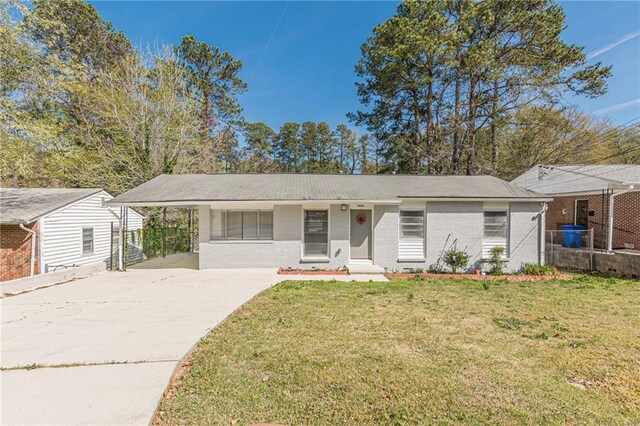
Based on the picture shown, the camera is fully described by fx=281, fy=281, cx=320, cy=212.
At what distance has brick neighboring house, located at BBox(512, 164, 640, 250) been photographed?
11.6m

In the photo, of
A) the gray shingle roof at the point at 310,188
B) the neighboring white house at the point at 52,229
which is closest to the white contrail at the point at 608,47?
the gray shingle roof at the point at 310,188

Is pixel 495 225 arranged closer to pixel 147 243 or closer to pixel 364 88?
pixel 147 243

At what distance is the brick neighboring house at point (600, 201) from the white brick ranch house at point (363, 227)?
376 centimetres

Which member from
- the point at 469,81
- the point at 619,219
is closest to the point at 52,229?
the point at 619,219

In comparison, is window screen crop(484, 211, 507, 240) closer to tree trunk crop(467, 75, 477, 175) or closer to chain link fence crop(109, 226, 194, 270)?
tree trunk crop(467, 75, 477, 175)

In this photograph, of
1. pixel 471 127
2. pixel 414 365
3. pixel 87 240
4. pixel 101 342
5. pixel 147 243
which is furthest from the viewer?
pixel 471 127

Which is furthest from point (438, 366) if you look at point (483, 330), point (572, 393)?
point (483, 330)

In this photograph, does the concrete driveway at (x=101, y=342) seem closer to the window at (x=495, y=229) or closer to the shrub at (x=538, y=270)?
the window at (x=495, y=229)

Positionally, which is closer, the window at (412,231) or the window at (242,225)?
the window at (242,225)

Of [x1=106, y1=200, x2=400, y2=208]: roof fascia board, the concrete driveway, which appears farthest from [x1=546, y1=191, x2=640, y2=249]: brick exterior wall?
the concrete driveway

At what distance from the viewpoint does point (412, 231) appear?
10.5 metres

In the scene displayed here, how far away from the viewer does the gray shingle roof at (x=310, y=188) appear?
9.99m

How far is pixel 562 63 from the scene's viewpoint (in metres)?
16.0

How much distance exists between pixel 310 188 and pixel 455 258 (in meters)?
5.95
